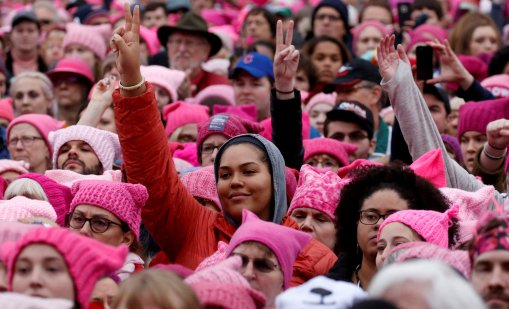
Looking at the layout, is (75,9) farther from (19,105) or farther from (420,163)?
(420,163)

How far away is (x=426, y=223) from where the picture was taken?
282 inches

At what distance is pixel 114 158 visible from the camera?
10094mm

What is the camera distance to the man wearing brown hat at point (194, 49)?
13.6m

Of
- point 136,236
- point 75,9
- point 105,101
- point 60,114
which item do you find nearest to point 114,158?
point 105,101

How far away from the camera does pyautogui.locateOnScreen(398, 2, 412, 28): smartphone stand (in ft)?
49.5

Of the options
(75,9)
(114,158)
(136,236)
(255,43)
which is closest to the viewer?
(136,236)

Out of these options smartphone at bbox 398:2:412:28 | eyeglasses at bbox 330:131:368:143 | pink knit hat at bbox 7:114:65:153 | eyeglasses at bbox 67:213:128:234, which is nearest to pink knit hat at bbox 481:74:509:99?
eyeglasses at bbox 330:131:368:143

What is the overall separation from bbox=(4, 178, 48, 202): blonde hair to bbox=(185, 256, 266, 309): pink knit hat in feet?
7.47

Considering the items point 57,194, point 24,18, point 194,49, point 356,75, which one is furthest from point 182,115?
point 24,18

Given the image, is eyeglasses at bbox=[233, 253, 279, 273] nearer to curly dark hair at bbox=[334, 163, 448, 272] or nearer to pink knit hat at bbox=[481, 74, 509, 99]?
curly dark hair at bbox=[334, 163, 448, 272]

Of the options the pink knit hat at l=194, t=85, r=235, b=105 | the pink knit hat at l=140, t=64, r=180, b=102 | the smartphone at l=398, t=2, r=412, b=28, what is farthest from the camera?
the smartphone at l=398, t=2, r=412, b=28

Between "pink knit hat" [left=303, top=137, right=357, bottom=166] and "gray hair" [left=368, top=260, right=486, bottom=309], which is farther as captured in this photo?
"pink knit hat" [left=303, top=137, right=357, bottom=166]

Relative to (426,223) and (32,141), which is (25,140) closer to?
(32,141)

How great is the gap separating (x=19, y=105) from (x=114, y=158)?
2504mm
